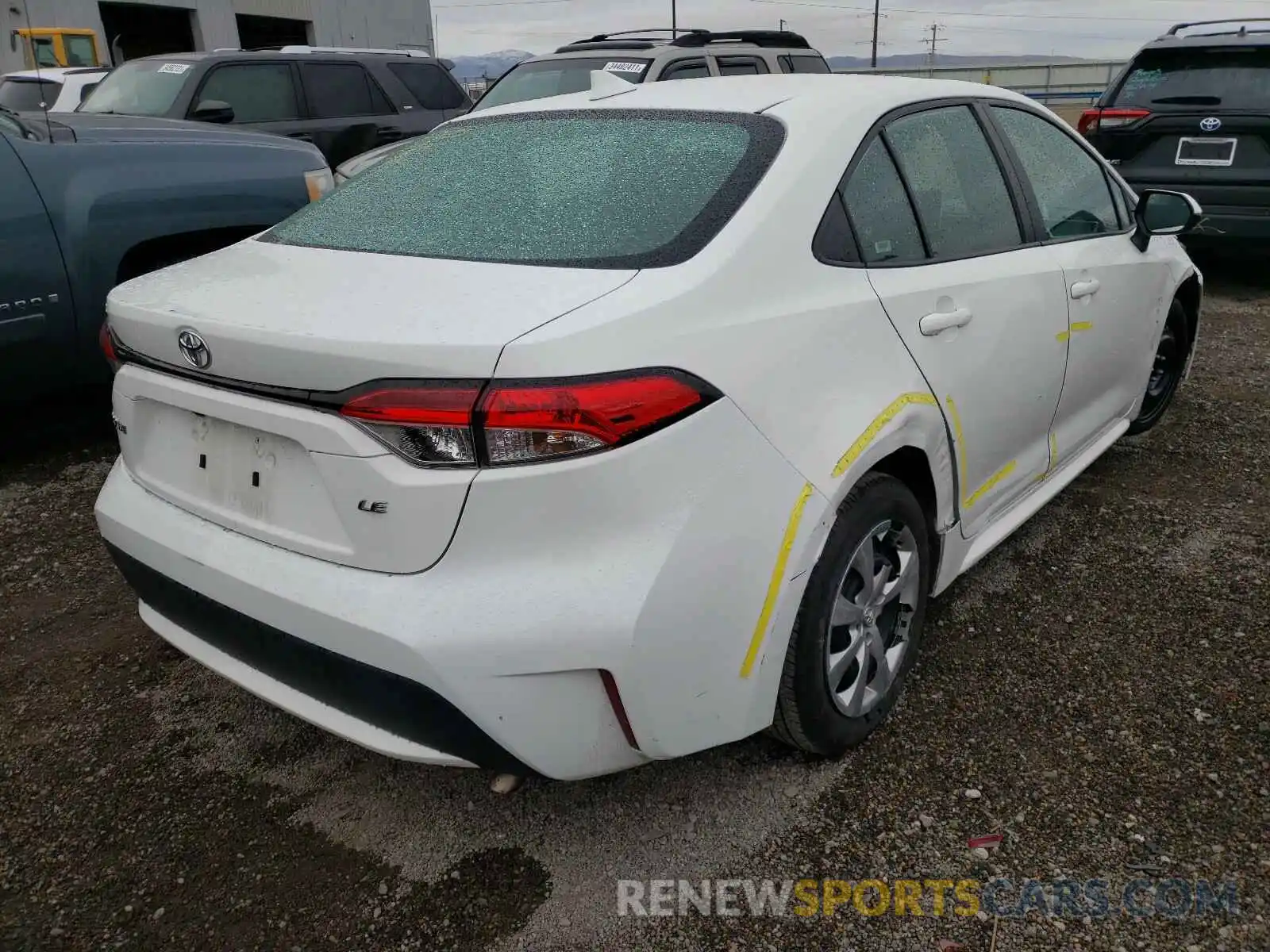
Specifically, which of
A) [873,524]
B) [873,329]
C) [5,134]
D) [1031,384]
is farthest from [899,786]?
[5,134]

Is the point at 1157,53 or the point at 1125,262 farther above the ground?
the point at 1157,53

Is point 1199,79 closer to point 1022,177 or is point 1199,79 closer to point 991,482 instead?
point 1022,177

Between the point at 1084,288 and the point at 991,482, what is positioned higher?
the point at 1084,288

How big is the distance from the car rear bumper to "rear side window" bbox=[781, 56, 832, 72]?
7806 mm

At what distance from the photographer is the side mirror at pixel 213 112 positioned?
6.84m

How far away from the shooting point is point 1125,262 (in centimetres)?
340

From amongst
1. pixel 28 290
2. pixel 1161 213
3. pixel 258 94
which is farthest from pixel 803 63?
pixel 28 290

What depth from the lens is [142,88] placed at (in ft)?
25.1

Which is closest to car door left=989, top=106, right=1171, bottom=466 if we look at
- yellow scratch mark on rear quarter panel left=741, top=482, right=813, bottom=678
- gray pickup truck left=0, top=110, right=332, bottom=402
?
yellow scratch mark on rear quarter panel left=741, top=482, right=813, bottom=678

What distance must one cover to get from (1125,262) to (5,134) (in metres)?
4.26

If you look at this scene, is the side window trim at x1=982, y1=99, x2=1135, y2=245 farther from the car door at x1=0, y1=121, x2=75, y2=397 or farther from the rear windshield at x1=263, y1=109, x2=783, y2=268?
the car door at x1=0, y1=121, x2=75, y2=397

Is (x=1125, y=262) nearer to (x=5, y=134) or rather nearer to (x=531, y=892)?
(x=531, y=892)

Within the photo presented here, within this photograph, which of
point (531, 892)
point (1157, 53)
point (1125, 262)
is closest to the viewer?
point (531, 892)

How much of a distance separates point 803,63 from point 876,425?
806 centimetres
